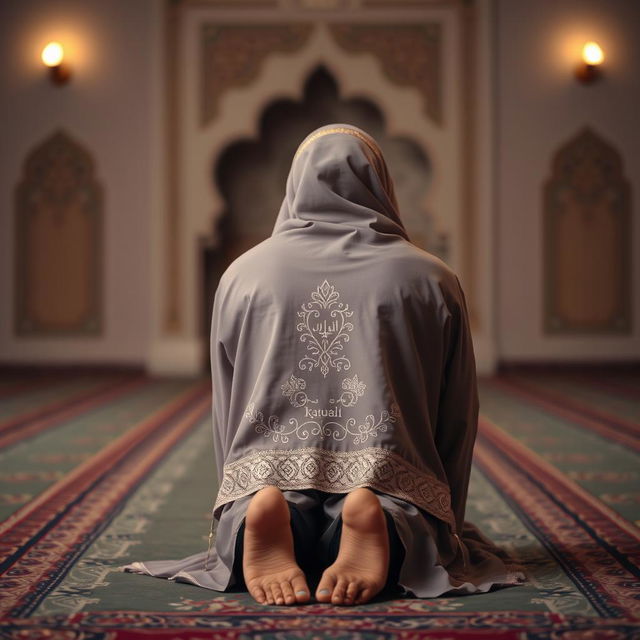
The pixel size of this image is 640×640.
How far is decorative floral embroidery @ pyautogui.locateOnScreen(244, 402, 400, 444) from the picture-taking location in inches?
63.5

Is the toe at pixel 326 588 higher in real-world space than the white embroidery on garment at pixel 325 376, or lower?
lower

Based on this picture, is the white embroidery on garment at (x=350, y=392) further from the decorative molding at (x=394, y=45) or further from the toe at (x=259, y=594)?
the decorative molding at (x=394, y=45)

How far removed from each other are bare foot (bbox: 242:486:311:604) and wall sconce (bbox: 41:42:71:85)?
5.82 metres

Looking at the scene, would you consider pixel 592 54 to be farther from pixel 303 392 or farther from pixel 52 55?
pixel 303 392

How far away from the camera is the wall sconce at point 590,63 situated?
6.55 m

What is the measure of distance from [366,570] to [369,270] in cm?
51

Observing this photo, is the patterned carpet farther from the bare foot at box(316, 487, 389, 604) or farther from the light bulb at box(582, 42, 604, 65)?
the light bulb at box(582, 42, 604, 65)

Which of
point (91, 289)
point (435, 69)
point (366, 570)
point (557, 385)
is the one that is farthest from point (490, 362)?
point (366, 570)

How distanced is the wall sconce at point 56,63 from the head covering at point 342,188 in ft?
17.9

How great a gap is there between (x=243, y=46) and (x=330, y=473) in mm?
5519

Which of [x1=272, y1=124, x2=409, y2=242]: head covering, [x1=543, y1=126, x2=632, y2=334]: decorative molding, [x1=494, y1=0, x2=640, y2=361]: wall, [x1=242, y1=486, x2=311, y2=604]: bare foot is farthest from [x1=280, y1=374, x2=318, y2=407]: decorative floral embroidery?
[x1=543, y1=126, x2=632, y2=334]: decorative molding

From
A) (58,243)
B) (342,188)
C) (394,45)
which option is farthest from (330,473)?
(58,243)

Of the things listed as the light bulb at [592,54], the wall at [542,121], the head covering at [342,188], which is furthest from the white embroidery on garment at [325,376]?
the light bulb at [592,54]

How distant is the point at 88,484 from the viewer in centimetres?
273
